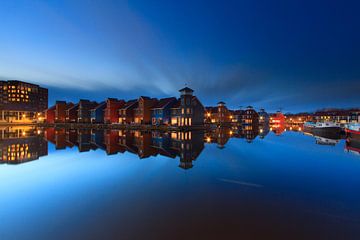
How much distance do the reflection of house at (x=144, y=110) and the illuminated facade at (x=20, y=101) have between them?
64.2 m

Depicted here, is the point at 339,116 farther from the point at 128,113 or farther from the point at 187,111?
the point at 128,113

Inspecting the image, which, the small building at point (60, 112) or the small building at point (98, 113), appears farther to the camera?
the small building at point (60, 112)

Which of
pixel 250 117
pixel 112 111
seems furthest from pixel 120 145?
pixel 250 117

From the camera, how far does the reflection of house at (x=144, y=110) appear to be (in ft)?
186

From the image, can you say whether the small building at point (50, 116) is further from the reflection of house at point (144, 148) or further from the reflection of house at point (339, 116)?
the reflection of house at point (339, 116)

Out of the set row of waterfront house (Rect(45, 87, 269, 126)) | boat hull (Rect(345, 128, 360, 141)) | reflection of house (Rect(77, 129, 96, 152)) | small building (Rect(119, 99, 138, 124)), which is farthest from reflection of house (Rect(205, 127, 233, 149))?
small building (Rect(119, 99, 138, 124))

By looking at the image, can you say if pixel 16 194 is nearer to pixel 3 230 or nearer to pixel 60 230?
pixel 3 230

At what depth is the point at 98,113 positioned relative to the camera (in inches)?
2707

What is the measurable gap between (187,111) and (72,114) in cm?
5487

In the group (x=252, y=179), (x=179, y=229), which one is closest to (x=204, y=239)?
(x=179, y=229)

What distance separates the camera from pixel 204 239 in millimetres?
5277

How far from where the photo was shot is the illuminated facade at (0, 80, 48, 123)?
79.9 metres

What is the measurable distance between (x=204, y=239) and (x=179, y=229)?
867 millimetres

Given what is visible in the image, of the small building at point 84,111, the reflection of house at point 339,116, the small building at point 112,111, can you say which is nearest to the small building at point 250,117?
the reflection of house at point 339,116
